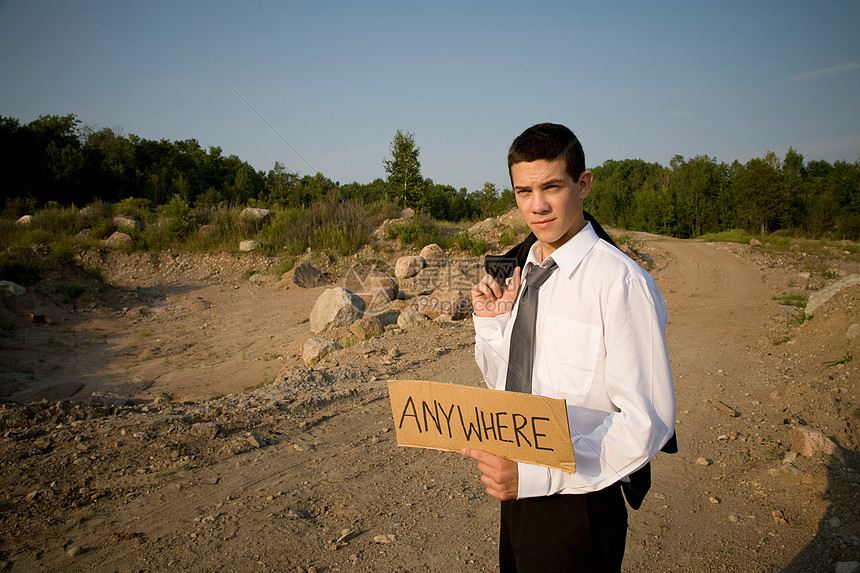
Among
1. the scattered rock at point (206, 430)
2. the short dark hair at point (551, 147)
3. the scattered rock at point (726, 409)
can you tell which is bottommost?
the scattered rock at point (726, 409)

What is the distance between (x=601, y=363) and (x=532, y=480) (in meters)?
0.39

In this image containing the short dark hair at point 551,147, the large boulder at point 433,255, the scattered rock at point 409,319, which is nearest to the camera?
the short dark hair at point 551,147

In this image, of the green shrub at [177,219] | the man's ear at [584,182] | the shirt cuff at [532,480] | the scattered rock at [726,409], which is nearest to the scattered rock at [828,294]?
the scattered rock at [726,409]

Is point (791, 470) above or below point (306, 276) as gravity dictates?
below

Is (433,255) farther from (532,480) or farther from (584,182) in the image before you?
(532,480)

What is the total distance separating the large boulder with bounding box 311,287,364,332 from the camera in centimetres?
938

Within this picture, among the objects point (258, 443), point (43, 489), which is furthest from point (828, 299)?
point (43, 489)

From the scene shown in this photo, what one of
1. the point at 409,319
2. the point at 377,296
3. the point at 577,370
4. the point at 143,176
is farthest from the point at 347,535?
the point at 143,176

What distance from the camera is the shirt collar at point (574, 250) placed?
1.53 m

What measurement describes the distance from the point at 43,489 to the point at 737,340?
847cm

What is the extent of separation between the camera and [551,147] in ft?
5.21

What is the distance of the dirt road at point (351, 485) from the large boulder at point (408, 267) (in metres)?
7.27

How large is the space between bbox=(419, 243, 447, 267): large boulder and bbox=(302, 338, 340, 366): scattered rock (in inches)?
277

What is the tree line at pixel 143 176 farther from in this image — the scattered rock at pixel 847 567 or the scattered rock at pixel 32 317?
the scattered rock at pixel 847 567
